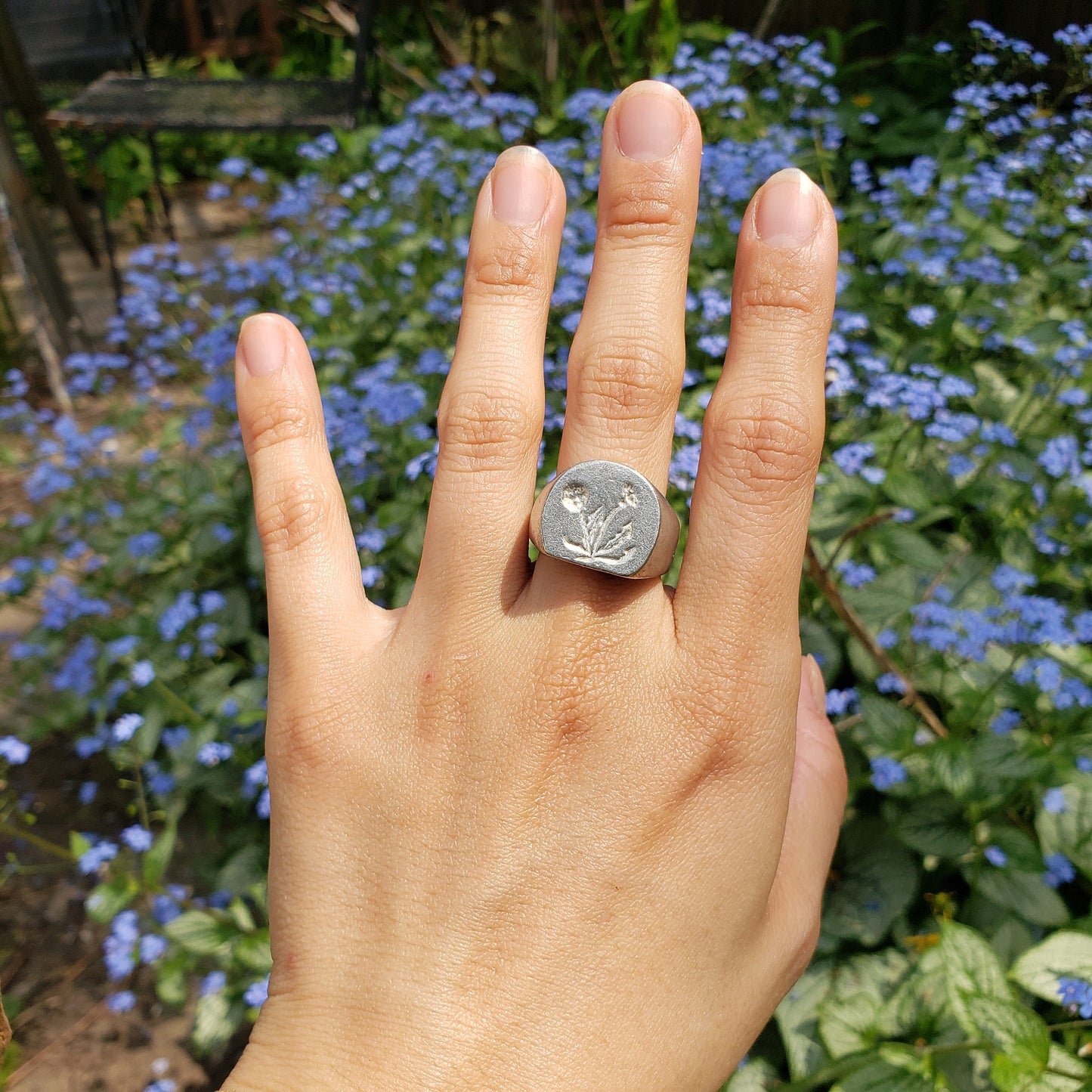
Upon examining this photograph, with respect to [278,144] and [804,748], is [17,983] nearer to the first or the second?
[804,748]

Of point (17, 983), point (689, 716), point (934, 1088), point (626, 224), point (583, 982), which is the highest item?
point (626, 224)

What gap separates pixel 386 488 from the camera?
3.26 m

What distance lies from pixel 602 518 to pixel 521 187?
0.67 metres

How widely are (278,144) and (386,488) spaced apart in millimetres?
4976

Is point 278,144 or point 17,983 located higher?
point 278,144

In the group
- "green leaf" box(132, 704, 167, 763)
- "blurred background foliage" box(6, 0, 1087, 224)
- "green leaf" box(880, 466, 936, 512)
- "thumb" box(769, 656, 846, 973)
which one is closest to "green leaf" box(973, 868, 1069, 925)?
"thumb" box(769, 656, 846, 973)

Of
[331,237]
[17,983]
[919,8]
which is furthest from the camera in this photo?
[919,8]

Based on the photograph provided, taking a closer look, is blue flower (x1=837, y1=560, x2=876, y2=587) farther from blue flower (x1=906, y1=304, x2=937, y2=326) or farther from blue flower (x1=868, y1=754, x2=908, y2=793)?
blue flower (x1=906, y1=304, x2=937, y2=326)

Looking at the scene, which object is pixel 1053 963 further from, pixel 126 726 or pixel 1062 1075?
pixel 126 726

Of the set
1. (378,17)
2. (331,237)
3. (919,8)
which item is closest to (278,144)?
(378,17)

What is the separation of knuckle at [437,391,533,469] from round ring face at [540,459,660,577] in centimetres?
19

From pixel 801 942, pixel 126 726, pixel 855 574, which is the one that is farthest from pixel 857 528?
pixel 126 726

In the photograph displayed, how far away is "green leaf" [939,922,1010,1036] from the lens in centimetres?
171

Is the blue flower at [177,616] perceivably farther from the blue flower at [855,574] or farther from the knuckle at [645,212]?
the blue flower at [855,574]
